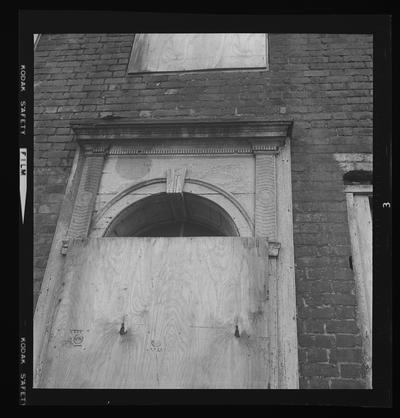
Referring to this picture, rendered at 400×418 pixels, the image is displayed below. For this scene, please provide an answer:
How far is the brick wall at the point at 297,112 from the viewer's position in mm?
4133

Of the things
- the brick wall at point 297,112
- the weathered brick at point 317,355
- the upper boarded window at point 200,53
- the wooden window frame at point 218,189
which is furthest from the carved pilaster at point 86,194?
the weathered brick at point 317,355

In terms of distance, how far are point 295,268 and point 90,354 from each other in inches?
70.9

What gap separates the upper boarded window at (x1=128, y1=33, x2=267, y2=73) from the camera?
571cm

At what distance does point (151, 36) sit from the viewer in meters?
6.10

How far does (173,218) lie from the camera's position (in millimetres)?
5051

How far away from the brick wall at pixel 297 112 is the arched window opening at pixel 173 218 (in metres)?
0.64

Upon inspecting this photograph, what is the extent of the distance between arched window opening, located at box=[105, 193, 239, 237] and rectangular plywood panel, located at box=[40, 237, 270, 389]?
1.41ft

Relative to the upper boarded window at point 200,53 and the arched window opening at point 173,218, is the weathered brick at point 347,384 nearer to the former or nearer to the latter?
the arched window opening at point 173,218

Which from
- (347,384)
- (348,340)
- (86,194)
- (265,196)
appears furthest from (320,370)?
(86,194)

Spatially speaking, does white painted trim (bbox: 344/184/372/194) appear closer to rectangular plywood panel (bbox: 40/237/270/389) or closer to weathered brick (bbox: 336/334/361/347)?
rectangular plywood panel (bbox: 40/237/270/389)

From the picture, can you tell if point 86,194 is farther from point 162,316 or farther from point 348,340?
point 348,340

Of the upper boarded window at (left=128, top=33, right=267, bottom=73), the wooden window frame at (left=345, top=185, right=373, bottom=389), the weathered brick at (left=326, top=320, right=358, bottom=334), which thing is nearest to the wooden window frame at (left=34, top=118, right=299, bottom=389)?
the weathered brick at (left=326, top=320, right=358, bottom=334)

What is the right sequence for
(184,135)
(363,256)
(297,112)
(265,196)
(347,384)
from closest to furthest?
(347,384) → (363,256) → (265,196) → (184,135) → (297,112)

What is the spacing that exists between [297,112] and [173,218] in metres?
1.67
